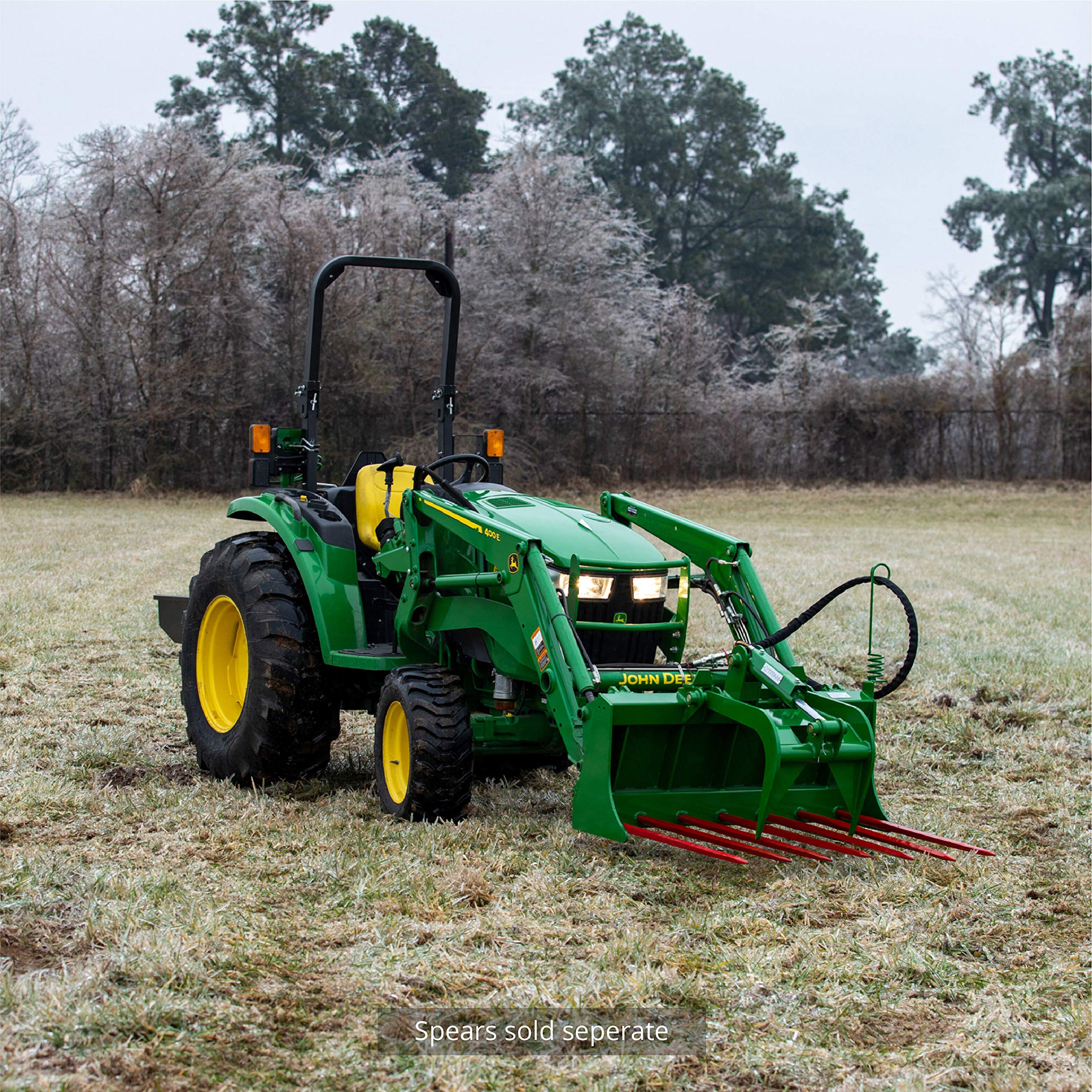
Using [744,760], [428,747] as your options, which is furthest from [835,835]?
[428,747]

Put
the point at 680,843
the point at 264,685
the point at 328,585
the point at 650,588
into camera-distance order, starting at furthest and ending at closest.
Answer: the point at 328,585 → the point at 264,685 → the point at 650,588 → the point at 680,843

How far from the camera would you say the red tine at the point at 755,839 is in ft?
12.5

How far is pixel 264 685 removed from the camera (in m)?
4.77

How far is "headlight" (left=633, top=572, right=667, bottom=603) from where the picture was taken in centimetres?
446

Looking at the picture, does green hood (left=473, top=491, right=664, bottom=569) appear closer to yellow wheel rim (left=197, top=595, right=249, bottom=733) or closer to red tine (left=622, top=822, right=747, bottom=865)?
red tine (left=622, top=822, right=747, bottom=865)

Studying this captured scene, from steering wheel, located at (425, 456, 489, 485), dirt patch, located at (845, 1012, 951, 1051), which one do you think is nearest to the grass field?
dirt patch, located at (845, 1012, 951, 1051)

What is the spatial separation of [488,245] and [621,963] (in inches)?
→ 1112

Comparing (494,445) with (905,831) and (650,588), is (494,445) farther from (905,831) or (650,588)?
(905,831)

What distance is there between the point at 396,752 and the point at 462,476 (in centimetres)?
156

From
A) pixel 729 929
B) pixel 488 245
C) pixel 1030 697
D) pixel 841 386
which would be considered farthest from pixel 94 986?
pixel 488 245

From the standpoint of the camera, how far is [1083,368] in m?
27.5

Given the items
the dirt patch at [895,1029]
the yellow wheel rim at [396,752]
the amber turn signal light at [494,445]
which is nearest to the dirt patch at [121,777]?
the yellow wheel rim at [396,752]

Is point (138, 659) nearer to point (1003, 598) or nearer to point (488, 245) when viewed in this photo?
point (1003, 598)

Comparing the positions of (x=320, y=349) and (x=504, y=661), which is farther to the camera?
(x=320, y=349)
